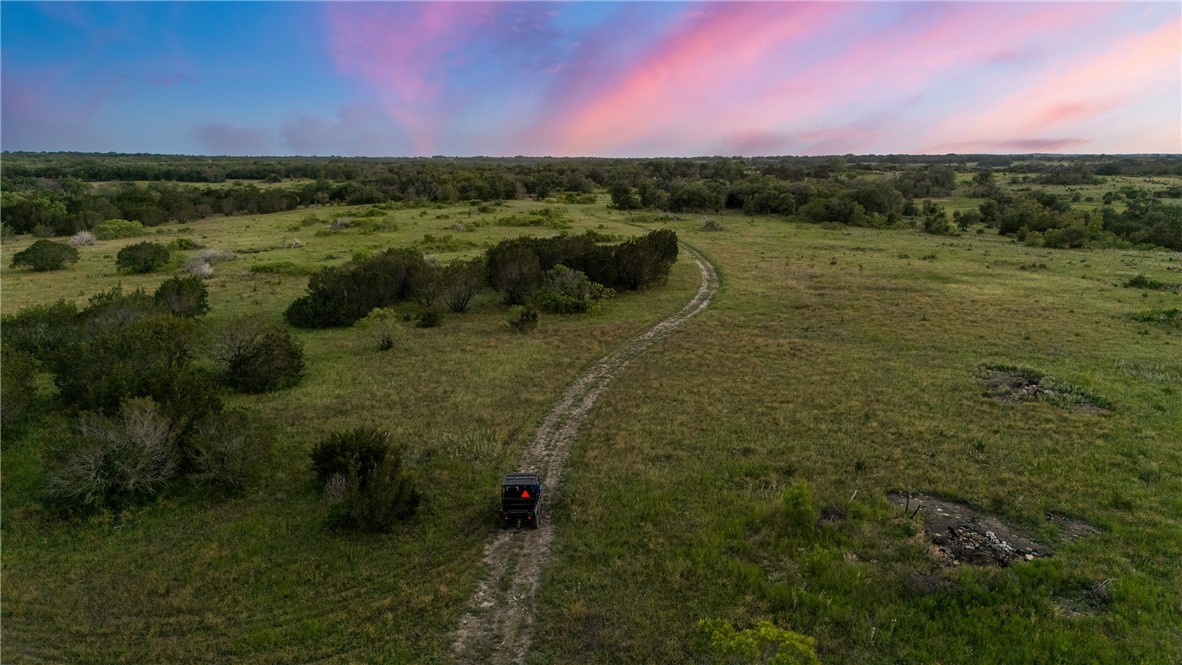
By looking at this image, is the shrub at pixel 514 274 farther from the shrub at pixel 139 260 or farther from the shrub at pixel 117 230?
the shrub at pixel 117 230

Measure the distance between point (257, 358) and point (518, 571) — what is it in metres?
12.4

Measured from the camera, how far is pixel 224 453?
12430mm

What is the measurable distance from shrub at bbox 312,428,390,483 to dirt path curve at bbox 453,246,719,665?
10.5ft

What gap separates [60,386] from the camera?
16406mm

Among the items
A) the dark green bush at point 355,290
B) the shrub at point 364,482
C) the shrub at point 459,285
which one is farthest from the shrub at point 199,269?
the shrub at point 364,482

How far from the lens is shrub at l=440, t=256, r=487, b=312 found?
27.6 metres

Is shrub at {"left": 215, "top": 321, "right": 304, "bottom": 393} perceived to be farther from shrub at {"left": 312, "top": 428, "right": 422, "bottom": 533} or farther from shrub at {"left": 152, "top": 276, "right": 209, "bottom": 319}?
shrub at {"left": 152, "top": 276, "right": 209, "bottom": 319}

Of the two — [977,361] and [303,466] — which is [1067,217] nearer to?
[977,361]

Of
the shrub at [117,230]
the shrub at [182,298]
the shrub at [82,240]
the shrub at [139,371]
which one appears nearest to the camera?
the shrub at [139,371]

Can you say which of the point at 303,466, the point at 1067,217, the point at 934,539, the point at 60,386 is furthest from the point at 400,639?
the point at 1067,217

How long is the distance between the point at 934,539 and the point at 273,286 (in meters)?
32.7

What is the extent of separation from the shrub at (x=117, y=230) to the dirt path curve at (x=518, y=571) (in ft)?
168

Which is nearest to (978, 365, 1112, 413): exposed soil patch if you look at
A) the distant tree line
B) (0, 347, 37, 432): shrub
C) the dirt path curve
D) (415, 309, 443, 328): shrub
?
the dirt path curve

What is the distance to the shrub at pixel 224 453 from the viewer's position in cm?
1228
